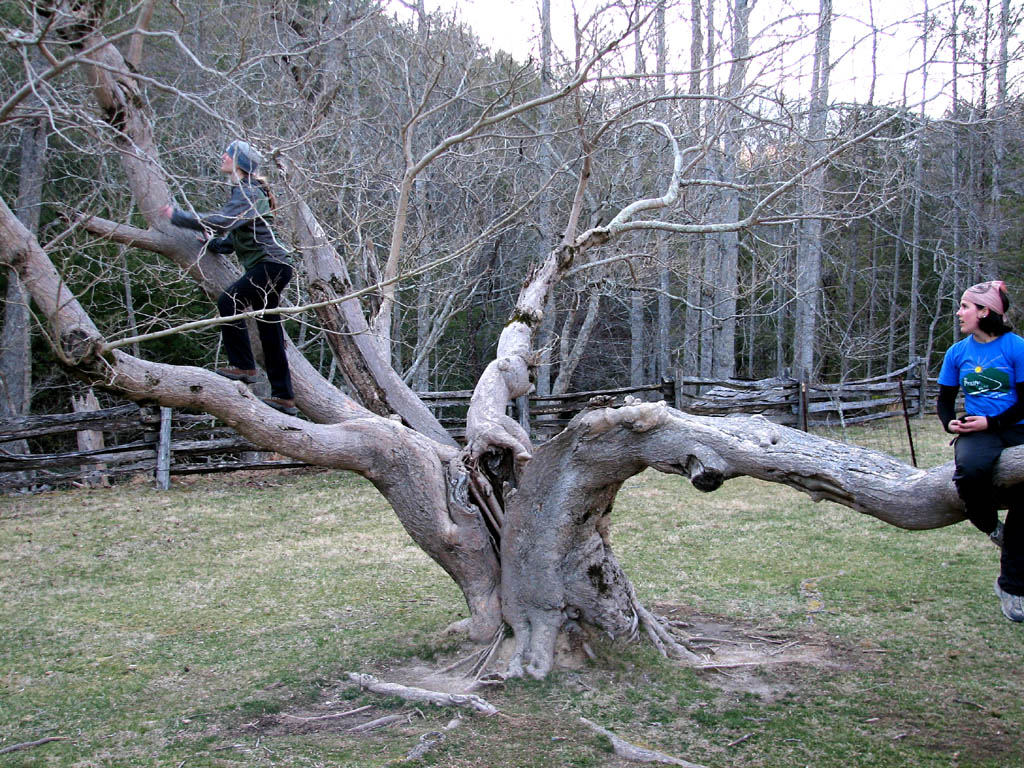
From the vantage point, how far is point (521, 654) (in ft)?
16.3

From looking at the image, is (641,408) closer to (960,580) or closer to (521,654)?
(521,654)

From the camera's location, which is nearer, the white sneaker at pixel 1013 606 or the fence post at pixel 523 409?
the white sneaker at pixel 1013 606

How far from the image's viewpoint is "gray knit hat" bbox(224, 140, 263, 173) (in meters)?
4.72

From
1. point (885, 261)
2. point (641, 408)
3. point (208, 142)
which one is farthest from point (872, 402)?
point (641, 408)

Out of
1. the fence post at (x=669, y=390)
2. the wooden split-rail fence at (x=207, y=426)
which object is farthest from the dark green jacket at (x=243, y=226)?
the fence post at (x=669, y=390)

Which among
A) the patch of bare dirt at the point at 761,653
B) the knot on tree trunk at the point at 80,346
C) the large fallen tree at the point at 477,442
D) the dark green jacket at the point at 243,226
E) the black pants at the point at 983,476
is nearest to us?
the black pants at the point at 983,476

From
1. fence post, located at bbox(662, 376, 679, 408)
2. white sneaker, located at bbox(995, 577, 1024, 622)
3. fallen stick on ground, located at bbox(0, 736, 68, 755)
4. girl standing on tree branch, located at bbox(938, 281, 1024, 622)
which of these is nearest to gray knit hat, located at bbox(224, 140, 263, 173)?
fallen stick on ground, located at bbox(0, 736, 68, 755)

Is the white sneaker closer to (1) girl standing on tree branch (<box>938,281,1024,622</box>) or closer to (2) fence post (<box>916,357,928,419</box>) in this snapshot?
(1) girl standing on tree branch (<box>938,281,1024,622</box>)

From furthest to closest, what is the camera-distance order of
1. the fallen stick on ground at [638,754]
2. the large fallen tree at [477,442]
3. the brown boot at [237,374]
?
the brown boot at [237,374]
the large fallen tree at [477,442]
the fallen stick on ground at [638,754]

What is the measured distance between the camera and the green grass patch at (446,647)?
4121mm

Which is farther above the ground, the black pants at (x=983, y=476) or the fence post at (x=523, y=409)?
the black pants at (x=983, y=476)

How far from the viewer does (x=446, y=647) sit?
5512 millimetres

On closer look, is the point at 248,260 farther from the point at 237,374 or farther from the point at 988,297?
the point at 988,297

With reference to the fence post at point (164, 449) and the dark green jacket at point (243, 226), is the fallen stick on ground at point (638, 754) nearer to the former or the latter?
the dark green jacket at point (243, 226)
